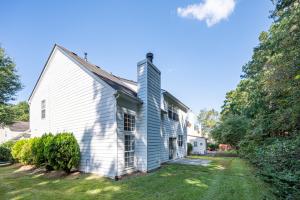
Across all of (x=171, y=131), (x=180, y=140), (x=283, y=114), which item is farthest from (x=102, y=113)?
(x=180, y=140)

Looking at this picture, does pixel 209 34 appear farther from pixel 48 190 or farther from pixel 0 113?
pixel 0 113

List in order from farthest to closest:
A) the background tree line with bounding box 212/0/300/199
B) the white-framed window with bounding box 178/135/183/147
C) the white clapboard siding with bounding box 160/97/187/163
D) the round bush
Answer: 1. the white-framed window with bounding box 178/135/183/147
2. the white clapboard siding with bounding box 160/97/187/163
3. the round bush
4. the background tree line with bounding box 212/0/300/199

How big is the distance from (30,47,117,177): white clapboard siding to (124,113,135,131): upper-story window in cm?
97

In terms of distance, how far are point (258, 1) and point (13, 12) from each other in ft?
51.7

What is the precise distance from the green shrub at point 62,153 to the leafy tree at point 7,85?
1399 centimetres

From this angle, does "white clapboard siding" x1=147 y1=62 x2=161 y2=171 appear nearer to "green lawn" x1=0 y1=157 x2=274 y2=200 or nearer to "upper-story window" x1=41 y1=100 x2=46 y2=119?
"green lawn" x1=0 y1=157 x2=274 y2=200

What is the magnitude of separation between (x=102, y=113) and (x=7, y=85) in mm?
17598

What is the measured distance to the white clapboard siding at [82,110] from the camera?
9.16 meters

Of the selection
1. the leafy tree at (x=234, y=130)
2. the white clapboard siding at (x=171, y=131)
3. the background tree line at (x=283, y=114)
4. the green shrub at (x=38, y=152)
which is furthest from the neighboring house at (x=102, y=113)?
the leafy tree at (x=234, y=130)

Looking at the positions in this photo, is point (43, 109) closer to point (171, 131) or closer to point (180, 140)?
point (171, 131)

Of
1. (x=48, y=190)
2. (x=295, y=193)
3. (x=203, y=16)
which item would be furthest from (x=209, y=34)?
(x=48, y=190)

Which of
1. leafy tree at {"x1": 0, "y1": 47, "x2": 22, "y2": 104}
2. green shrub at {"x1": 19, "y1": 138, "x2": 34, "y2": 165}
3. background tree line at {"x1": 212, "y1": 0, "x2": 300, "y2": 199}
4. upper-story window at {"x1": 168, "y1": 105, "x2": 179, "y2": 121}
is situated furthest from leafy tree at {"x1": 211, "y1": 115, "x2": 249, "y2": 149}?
leafy tree at {"x1": 0, "y1": 47, "x2": 22, "y2": 104}

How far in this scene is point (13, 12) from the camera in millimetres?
12273

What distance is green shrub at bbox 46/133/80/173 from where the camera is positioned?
9469mm
